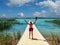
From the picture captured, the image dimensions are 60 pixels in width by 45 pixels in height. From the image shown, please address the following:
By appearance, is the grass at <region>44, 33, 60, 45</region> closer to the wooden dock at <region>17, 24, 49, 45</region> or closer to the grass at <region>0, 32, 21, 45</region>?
the wooden dock at <region>17, 24, 49, 45</region>

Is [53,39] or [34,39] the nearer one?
[34,39]

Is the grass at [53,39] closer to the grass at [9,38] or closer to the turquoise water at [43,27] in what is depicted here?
the turquoise water at [43,27]

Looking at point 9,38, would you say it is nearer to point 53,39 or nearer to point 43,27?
point 43,27

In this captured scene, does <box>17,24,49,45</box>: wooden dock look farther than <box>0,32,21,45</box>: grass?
No

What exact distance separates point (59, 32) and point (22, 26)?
2.35ft

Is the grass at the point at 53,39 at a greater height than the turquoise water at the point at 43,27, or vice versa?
the turquoise water at the point at 43,27

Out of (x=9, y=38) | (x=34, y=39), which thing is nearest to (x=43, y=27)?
(x=34, y=39)

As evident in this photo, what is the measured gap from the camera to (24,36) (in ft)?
12.7

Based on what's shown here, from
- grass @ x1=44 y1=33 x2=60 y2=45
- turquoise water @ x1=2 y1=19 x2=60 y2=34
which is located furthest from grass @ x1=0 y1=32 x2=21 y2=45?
grass @ x1=44 y1=33 x2=60 y2=45

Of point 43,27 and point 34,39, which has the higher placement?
point 43,27

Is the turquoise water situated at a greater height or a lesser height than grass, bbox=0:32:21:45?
greater

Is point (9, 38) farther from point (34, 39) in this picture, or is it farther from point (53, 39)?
point (53, 39)

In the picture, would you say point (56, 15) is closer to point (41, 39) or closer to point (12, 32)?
point (41, 39)

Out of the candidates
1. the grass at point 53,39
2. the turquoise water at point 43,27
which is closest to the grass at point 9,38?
the turquoise water at point 43,27
